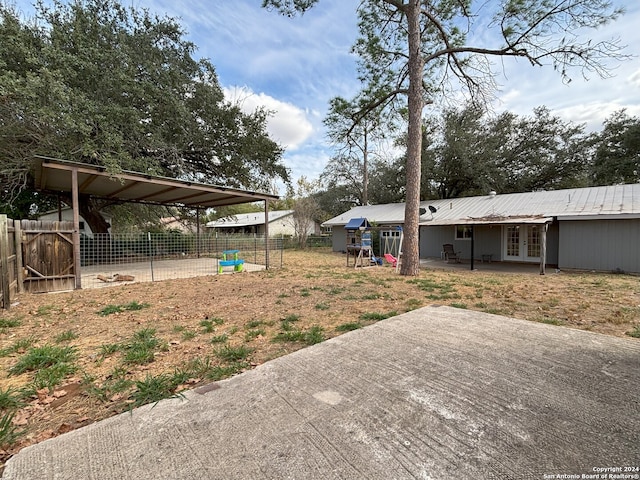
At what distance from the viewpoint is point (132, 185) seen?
972 centimetres

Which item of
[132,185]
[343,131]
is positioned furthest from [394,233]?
[132,185]

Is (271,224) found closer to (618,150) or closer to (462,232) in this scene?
(462,232)

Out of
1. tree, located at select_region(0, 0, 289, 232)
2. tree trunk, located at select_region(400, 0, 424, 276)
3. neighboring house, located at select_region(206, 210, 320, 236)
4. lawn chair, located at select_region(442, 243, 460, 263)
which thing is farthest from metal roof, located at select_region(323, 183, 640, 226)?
neighboring house, located at select_region(206, 210, 320, 236)

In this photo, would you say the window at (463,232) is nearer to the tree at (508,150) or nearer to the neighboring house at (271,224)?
the tree at (508,150)

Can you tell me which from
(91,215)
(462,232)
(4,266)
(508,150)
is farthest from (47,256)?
(508,150)

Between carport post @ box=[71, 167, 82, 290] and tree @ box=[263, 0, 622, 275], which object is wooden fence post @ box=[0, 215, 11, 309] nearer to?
carport post @ box=[71, 167, 82, 290]

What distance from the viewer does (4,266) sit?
4723mm

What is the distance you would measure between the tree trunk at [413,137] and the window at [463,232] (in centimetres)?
697

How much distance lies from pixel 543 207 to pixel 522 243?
68.6 inches

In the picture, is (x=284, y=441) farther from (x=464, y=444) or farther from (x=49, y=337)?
(x=49, y=337)

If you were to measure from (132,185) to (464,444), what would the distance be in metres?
11.1

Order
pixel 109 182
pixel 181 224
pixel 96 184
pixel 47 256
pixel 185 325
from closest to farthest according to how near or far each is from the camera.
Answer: pixel 185 325 → pixel 47 256 → pixel 109 182 → pixel 96 184 → pixel 181 224

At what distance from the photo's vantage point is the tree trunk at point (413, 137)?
332 inches

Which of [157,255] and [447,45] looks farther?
[157,255]
